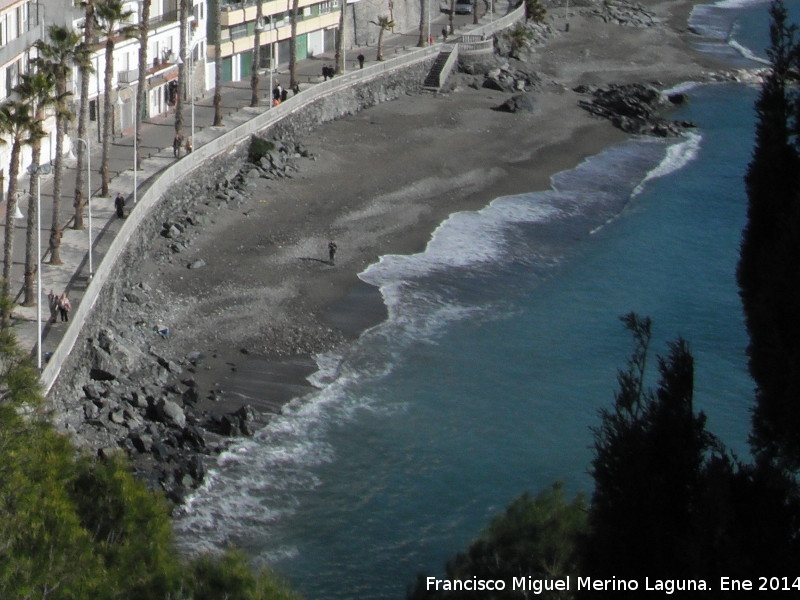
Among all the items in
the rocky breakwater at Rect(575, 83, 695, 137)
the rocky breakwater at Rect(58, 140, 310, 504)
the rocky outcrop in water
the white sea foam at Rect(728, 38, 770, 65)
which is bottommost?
the white sea foam at Rect(728, 38, 770, 65)

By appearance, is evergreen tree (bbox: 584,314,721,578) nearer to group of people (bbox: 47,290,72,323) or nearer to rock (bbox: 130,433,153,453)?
rock (bbox: 130,433,153,453)

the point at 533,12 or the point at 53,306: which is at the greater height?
the point at 53,306

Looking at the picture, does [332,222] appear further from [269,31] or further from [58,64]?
[269,31]

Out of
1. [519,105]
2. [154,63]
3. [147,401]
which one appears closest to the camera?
[147,401]

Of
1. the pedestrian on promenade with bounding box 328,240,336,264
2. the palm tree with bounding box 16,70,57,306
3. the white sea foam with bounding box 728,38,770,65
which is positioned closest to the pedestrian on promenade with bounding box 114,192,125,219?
the palm tree with bounding box 16,70,57,306

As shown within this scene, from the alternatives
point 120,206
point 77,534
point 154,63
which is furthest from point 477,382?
point 154,63

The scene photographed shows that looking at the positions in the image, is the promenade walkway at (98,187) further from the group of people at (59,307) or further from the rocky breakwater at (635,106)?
the rocky breakwater at (635,106)
